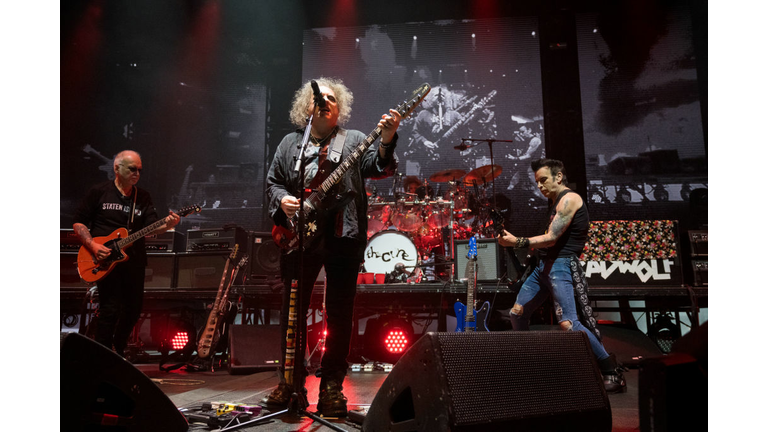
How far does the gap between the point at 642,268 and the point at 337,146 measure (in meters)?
4.43

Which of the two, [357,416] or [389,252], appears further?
[389,252]

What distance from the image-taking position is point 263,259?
560 cm

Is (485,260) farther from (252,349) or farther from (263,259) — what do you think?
(252,349)

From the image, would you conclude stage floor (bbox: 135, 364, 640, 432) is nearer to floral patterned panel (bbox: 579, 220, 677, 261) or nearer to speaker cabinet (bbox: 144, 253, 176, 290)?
speaker cabinet (bbox: 144, 253, 176, 290)

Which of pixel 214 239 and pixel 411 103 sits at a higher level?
pixel 411 103

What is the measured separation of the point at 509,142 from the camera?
8.19m

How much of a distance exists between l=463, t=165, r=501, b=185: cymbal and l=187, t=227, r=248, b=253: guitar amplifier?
373 cm

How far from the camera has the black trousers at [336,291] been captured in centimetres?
251

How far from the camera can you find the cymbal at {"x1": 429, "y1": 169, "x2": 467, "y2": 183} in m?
Result: 7.64

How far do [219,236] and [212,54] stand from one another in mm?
4481

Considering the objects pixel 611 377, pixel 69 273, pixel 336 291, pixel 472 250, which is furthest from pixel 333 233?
pixel 69 273

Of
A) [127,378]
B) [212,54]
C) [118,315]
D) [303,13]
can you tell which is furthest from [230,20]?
[127,378]

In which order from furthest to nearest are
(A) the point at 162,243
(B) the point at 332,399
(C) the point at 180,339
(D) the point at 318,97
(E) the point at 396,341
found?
1. (A) the point at 162,243
2. (C) the point at 180,339
3. (E) the point at 396,341
4. (B) the point at 332,399
5. (D) the point at 318,97

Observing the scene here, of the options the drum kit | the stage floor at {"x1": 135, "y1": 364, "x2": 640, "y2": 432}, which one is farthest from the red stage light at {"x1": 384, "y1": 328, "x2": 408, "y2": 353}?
the drum kit
